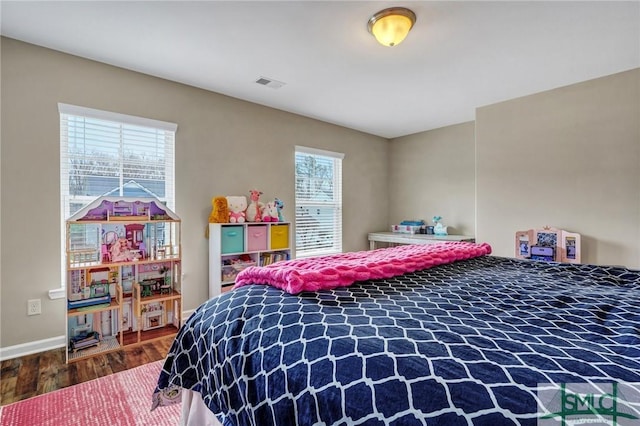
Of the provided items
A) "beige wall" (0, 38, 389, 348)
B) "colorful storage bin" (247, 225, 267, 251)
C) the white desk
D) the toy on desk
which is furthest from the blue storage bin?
the toy on desk

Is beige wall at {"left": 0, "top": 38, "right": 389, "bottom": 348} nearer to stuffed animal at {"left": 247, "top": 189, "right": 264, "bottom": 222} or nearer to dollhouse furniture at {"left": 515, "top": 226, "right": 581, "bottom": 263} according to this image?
stuffed animal at {"left": 247, "top": 189, "right": 264, "bottom": 222}

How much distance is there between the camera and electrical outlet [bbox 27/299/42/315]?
252 cm

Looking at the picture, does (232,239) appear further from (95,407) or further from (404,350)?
(404,350)

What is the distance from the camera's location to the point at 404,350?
2.73ft

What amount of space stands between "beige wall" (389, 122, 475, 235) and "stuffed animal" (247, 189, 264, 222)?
276 centimetres

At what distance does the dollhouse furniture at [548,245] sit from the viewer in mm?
3176

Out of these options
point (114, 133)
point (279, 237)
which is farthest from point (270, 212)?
point (114, 133)

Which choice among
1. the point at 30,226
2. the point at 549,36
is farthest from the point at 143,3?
the point at 549,36

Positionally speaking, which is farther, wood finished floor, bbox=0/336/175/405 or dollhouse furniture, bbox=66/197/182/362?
dollhouse furniture, bbox=66/197/182/362

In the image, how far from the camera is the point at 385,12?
2.08 metres

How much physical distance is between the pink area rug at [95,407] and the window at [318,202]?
2.62 metres

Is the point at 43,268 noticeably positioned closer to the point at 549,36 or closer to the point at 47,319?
the point at 47,319

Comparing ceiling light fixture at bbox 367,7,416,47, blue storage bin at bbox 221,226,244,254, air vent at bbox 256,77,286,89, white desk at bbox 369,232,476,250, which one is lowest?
white desk at bbox 369,232,476,250

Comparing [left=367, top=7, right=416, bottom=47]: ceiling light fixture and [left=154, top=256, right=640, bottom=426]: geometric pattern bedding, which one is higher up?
[left=367, top=7, right=416, bottom=47]: ceiling light fixture
